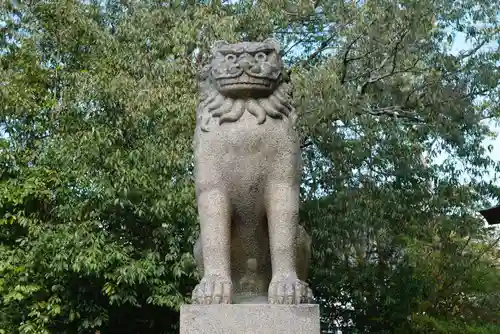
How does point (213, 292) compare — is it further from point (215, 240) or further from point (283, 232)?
point (283, 232)

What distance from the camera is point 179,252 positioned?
8016 millimetres

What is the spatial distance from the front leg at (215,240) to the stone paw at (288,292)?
25cm

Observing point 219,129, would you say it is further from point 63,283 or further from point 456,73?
point 456,73

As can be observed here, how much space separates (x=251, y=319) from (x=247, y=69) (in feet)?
4.73

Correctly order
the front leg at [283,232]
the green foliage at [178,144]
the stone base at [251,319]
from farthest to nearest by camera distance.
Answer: the green foliage at [178,144], the front leg at [283,232], the stone base at [251,319]

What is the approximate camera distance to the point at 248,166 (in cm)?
377

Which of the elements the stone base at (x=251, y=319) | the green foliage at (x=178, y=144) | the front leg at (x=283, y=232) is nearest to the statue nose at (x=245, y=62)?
the front leg at (x=283, y=232)

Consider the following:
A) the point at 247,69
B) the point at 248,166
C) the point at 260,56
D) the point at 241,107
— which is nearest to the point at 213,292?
the point at 248,166

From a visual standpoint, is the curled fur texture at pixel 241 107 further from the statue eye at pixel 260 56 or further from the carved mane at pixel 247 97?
the statue eye at pixel 260 56

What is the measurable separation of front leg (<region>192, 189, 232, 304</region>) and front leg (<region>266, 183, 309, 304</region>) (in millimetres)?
251

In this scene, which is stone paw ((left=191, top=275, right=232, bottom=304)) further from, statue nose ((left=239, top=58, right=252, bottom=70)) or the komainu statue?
statue nose ((left=239, top=58, right=252, bottom=70))

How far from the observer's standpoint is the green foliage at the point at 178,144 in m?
7.74

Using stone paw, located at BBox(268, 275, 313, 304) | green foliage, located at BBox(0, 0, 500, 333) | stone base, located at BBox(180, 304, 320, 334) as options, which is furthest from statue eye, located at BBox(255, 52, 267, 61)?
green foliage, located at BBox(0, 0, 500, 333)

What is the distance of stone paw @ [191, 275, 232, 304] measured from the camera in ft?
11.5
